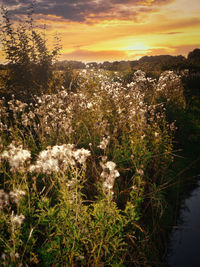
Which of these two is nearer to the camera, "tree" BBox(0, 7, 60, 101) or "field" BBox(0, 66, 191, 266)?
"field" BBox(0, 66, 191, 266)

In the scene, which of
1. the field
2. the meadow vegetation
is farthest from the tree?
the field

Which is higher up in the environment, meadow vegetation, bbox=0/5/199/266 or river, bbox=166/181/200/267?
meadow vegetation, bbox=0/5/199/266

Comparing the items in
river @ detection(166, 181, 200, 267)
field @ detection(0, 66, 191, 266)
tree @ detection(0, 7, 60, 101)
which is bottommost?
river @ detection(166, 181, 200, 267)

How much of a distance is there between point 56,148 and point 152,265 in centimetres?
203

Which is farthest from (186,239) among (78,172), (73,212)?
(73,212)

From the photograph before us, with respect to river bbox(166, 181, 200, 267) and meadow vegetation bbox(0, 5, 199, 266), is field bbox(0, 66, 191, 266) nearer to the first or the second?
meadow vegetation bbox(0, 5, 199, 266)

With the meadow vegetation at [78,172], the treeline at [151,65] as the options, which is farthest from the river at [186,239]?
the treeline at [151,65]

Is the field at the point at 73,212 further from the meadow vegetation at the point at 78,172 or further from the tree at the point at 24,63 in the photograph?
the tree at the point at 24,63

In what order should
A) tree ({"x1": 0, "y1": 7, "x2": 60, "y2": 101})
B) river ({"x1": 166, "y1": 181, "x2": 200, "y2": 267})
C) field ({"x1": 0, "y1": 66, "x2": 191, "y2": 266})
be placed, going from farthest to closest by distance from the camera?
tree ({"x1": 0, "y1": 7, "x2": 60, "y2": 101})
river ({"x1": 166, "y1": 181, "x2": 200, "y2": 267})
field ({"x1": 0, "y1": 66, "x2": 191, "y2": 266})

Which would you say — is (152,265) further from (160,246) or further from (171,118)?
(171,118)

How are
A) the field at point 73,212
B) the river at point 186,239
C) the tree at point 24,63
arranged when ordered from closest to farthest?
the field at point 73,212 < the river at point 186,239 < the tree at point 24,63

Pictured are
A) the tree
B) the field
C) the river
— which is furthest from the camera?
the tree

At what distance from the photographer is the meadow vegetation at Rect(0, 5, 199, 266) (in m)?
2.08

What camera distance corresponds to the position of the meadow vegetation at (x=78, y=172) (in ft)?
6.82
